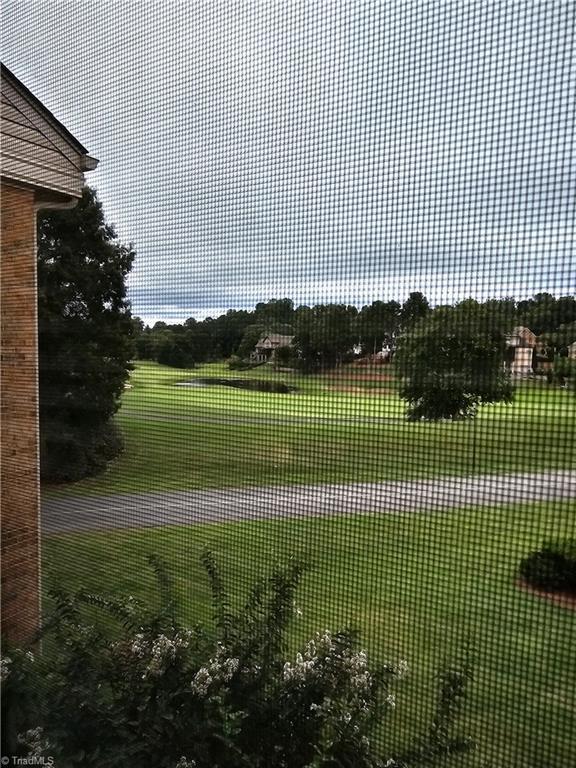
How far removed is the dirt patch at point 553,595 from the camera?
0.88 meters

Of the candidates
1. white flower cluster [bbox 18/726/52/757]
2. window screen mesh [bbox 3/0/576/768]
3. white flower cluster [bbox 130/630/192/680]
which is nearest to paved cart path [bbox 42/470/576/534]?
window screen mesh [bbox 3/0/576/768]

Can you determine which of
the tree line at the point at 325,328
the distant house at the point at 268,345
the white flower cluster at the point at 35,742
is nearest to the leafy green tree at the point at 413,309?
the tree line at the point at 325,328

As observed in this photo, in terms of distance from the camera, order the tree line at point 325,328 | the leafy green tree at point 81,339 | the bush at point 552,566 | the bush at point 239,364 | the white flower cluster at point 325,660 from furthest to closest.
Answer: the leafy green tree at point 81,339
the bush at point 239,364
the white flower cluster at point 325,660
the bush at point 552,566
the tree line at point 325,328

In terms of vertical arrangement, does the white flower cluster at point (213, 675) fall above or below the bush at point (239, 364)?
below

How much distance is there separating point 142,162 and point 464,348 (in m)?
0.87

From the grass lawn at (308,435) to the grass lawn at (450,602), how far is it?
0.08 m

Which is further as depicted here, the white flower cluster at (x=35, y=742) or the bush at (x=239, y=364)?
the bush at (x=239, y=364)

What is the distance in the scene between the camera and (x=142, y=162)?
1.34m

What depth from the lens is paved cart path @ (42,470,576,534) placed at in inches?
33.3

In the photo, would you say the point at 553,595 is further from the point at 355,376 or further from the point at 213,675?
the point at 213,675

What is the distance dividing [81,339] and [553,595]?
119 centimetres

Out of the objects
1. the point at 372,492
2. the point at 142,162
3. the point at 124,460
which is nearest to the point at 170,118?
the point at 142,162

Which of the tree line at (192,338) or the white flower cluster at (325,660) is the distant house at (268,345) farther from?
the white flower cluster at (325,660)

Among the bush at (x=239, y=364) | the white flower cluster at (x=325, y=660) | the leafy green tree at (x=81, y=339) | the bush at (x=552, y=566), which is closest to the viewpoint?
the bush at (x=552, y=566)
